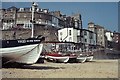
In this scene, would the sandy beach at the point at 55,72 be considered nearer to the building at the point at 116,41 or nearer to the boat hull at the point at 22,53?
the boat hull at the point at 22,53

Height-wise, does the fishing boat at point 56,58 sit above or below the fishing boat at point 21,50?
below

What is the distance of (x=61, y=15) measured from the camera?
109m

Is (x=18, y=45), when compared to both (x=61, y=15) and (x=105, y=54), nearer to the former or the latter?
(x=105, y=54)

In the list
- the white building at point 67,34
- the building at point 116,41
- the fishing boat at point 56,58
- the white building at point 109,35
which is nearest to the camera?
the fishing boat at point 56,58

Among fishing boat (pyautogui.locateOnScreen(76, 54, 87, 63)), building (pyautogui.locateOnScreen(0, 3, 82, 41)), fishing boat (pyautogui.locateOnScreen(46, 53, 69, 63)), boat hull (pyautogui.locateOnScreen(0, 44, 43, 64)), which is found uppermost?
building (pyautogui.locateOnScreen(0, 3, 82, 41))

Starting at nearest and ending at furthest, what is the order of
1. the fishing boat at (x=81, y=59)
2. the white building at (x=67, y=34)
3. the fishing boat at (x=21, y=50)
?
the fishing boat at (x=21, y=50) < the fishing boat at (x=81, y=59) < the white building at (x=67, y=34)

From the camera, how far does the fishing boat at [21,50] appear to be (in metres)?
23.7

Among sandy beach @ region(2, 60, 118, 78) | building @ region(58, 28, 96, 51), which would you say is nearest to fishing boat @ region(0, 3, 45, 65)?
sandy beach @ region(2, 60, 118, 78)

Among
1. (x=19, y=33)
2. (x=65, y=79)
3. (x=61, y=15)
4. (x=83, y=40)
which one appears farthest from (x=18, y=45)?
(x=61, y=15)

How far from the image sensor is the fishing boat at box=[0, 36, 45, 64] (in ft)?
77.8

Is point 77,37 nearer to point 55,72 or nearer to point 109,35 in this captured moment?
point 109,35

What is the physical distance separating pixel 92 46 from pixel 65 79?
287ft

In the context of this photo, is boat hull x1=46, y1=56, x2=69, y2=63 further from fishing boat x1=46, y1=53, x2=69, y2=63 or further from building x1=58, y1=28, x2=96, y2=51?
building x1=58, y1=28, x2=96, y2=51

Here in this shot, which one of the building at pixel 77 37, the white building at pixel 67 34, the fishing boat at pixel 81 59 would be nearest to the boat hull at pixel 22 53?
the fishing boat at pixel 81 59
